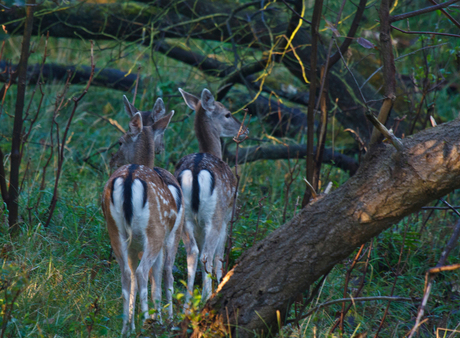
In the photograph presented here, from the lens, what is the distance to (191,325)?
255 cm

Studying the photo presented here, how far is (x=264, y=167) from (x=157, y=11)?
8.47 feet

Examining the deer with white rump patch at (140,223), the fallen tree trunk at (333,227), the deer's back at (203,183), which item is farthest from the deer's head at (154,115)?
the fallen tree trunk at (333,227)

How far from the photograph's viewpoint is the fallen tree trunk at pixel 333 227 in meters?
2.31

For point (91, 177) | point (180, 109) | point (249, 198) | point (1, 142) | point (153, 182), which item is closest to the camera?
point (153, 182)

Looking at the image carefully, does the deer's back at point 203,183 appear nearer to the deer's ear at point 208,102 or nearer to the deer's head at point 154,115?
the deer's head at point 154,115

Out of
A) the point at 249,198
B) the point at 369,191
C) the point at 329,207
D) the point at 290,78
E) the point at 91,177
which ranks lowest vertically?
the point at 91,177

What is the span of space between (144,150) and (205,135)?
37.4 inches

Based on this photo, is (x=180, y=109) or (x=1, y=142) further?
(x=180, y=109)

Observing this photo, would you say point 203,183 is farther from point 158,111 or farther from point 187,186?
point 158,111

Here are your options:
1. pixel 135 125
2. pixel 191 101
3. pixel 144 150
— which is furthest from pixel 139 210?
pixel 191 101

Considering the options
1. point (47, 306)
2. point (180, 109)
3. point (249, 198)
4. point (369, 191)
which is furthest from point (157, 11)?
point (369, 191)

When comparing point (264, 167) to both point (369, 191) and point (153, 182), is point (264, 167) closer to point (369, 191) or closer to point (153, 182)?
point (153, 182)

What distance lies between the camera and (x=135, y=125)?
4.56m

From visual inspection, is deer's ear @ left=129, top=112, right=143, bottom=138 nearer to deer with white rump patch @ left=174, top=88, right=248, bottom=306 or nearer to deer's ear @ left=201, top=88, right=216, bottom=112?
deer with white rump patch @ left=174, top=88, right=248, bottom=306
